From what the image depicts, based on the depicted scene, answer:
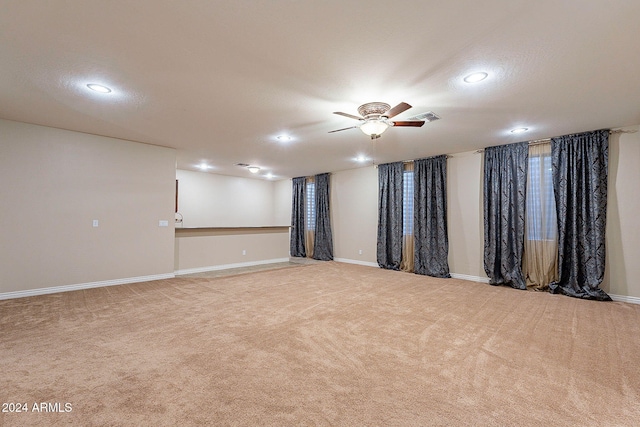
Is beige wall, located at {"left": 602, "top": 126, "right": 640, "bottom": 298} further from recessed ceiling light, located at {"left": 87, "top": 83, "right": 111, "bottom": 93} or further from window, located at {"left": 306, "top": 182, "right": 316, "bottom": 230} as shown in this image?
recessed ceiling light, located at {"left": 87, "top": 83, "right": 111, "bottom": 93}

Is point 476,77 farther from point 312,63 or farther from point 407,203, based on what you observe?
point 407,203

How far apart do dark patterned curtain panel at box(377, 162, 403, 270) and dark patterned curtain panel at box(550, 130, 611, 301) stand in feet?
9.41

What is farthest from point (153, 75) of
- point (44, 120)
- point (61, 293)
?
point (61, 293)

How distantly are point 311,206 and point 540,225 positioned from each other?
231 inches

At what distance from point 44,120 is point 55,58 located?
2.28 metres

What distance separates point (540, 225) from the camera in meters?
4.91

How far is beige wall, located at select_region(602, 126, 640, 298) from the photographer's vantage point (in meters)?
4.16

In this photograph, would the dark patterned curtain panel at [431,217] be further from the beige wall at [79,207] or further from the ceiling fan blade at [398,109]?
the beige wall at [79,207]

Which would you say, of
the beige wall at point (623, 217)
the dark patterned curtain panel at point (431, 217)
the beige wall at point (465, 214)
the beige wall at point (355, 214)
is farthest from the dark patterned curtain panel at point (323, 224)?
the beige wall at point (623, 217)

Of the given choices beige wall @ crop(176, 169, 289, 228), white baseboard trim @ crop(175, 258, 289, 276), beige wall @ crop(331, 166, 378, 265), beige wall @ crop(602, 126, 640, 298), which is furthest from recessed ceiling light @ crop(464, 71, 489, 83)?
beige wall @ crop(176, 169, 289, 228)

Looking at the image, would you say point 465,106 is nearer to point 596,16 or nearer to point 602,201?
point 596,16

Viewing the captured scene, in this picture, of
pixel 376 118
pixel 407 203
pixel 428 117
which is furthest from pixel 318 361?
pixel 407 203

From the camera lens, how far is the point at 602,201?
4.33 metres

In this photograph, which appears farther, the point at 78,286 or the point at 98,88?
the point at 78,286
